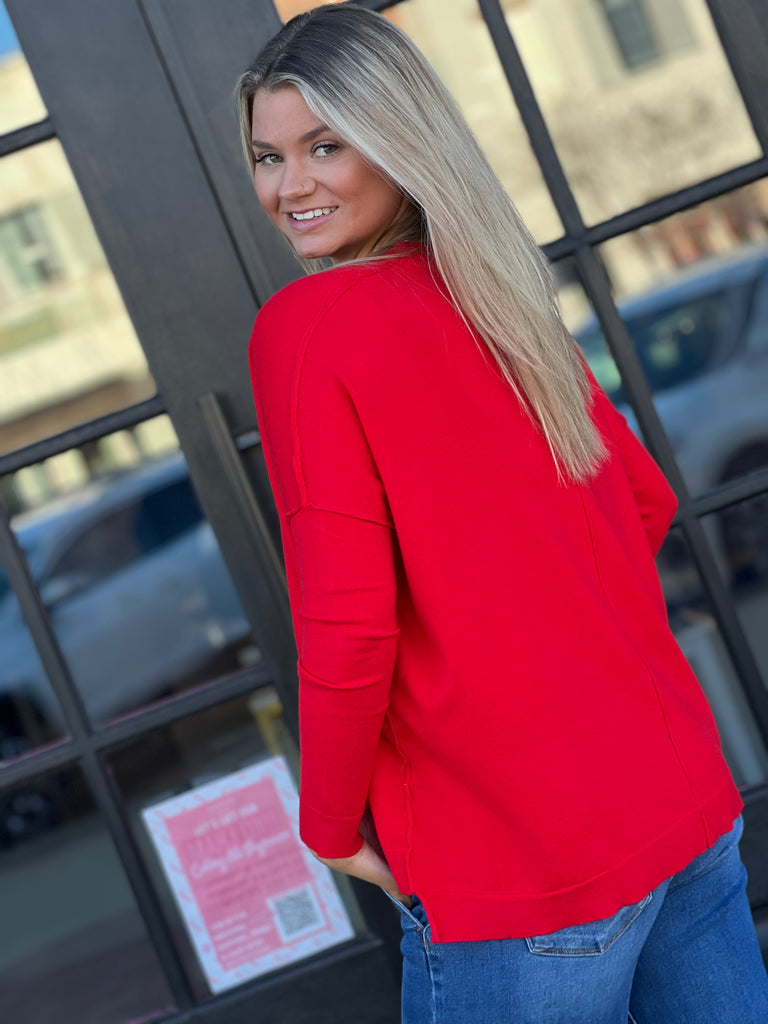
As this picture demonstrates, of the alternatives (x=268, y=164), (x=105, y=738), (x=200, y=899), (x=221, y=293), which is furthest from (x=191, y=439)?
(x=200, y=899)

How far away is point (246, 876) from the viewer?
1998mm

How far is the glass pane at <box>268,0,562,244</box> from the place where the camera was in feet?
6.33

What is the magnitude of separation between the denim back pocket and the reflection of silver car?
453cm

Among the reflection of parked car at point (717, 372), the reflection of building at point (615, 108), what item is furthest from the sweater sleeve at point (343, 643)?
the reflection of parked car at point (717, 372)

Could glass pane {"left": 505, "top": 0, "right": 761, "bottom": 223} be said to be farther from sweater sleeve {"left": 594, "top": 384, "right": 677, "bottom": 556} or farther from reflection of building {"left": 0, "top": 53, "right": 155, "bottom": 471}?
reflection of building {"left": 0, "top": 53, "right": 155, "bottom": 471}

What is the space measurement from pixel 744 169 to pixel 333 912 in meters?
1.52

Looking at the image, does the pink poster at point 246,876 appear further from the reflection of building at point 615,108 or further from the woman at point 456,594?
the reflection of building at point 615,108

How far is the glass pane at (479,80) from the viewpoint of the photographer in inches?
75.9

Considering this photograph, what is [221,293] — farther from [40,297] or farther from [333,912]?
[40,297]

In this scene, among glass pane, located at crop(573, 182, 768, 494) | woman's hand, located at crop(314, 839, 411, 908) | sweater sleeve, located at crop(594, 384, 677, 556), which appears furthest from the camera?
glass pane, located at crop(573, 182, 768, 494)

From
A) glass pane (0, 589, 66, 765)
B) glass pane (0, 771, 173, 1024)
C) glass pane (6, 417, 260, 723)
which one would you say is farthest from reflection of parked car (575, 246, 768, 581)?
glass pane (0, 589, 66, 765)

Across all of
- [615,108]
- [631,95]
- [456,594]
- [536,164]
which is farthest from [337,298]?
[631,95]

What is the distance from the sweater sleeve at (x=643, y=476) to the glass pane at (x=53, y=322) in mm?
4008

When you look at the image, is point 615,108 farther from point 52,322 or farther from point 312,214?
point 52,322
